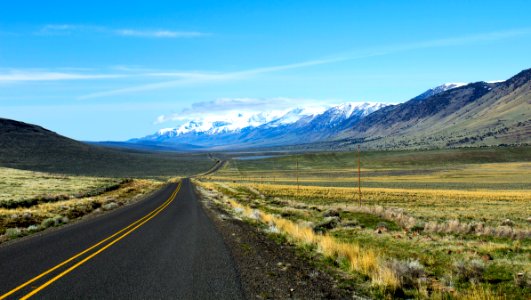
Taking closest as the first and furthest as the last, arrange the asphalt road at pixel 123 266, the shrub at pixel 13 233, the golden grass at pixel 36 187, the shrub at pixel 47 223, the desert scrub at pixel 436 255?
the asphalt road at pixel 123 266
the desert scrub at pixel 436 255
the shrub at pixel 13 233
the shrub at pixel 47 223
the golden grass at pixel 36 187

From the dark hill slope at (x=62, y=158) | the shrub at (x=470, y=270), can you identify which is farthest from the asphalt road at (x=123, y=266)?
the dark hill slope at (x=62, y=158)

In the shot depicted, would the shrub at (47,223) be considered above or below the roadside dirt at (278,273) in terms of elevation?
below

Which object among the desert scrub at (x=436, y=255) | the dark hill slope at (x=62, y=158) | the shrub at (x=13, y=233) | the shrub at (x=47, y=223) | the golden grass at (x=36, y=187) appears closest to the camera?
the desert scrub at (x=436, y=255)

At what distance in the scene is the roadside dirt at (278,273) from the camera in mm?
8789

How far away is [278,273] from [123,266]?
4256 millimetres

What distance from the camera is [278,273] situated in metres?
10.5

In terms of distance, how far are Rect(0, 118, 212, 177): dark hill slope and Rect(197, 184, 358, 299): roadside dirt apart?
377ft

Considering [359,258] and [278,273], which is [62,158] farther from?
[359,258]

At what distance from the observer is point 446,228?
20375 millimetres

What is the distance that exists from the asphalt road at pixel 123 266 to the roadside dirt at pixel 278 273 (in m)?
0.38

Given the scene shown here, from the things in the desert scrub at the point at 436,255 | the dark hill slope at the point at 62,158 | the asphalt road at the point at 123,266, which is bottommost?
the desert scrub at the point at 436,255

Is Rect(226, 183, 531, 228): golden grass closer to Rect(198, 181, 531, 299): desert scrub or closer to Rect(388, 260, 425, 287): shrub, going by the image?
Rect(198, 181, 531, 299): desert scrub

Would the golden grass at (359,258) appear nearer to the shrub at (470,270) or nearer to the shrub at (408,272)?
the shrub at (408,272)

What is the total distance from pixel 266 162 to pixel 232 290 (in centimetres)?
16192
